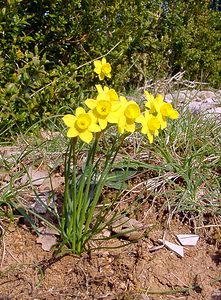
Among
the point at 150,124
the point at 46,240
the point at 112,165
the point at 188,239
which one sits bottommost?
the point at 188,239

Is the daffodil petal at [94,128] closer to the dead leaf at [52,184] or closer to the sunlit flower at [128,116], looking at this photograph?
the sunlit flower at [128,116]

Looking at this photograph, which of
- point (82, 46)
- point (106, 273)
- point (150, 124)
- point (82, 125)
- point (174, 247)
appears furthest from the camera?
point (82, 46)

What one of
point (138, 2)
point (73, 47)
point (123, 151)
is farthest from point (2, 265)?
point (138, 2)

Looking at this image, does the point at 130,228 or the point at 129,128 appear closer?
the point at 129,128

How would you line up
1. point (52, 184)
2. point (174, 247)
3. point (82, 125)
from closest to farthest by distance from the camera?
point (82, 125), point (174, 247), point (52, 184)

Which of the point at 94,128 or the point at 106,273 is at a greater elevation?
the point at 94,128

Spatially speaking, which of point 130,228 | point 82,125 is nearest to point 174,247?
point 130,228

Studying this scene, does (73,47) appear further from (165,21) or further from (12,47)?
(165,21)

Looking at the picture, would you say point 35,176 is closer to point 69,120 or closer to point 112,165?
point 112,165

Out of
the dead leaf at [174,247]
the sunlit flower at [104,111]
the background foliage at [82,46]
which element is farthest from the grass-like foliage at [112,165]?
the background foliage at [82,46]
